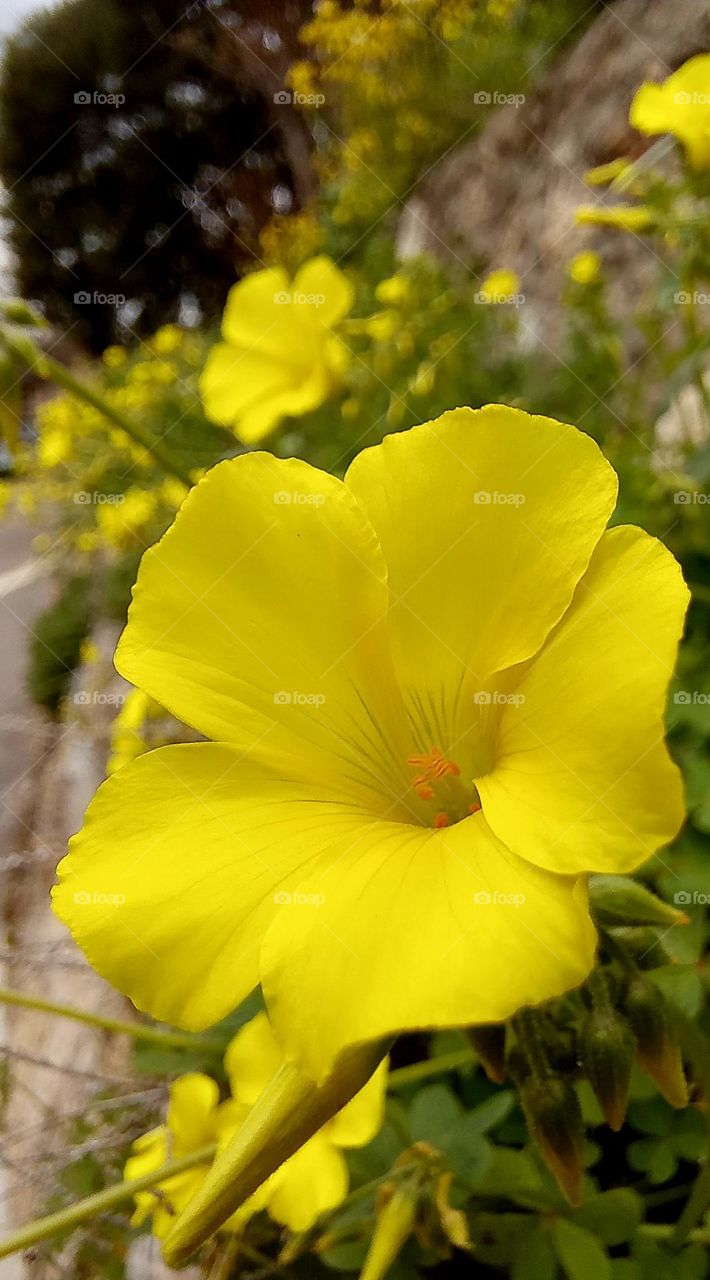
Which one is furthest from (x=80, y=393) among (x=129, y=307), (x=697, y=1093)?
(x=129, y=307)

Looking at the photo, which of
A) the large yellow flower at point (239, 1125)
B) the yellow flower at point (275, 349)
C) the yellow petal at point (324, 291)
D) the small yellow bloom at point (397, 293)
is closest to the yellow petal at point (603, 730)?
the large yellow flower at point (239, 1125)

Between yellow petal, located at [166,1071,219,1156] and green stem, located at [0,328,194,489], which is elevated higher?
green stem, located at [0,328,194,489]

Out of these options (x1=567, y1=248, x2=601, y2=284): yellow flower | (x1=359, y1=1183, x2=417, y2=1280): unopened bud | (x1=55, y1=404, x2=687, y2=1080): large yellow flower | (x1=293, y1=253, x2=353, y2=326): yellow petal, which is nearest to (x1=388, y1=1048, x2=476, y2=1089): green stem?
(x1=359, y1=1183, x2=417, y2=1280): unopened bud

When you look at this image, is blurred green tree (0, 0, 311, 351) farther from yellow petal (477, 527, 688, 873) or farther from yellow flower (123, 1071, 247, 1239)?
yellow petal (477, 527, 688, 873)

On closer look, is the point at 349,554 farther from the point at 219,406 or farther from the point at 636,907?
the point at 219,406

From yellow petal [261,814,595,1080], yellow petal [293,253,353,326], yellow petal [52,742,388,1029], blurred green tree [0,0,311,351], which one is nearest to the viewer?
yellow petal [261,814,595,1080]

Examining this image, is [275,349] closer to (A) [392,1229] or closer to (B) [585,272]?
(B) [585,272]

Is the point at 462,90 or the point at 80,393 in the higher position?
the point at 462,90

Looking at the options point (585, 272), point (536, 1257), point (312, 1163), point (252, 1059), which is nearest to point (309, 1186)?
point (312, 1163)
